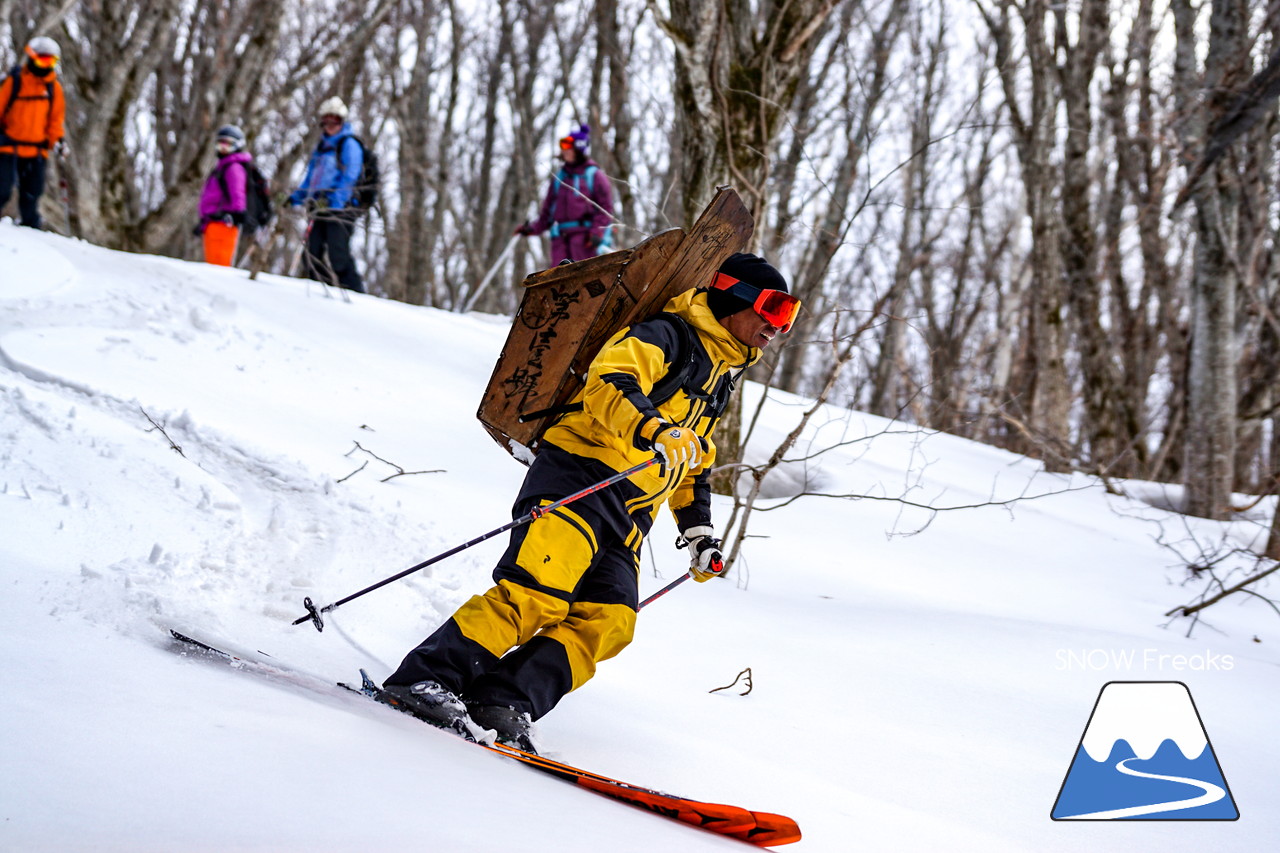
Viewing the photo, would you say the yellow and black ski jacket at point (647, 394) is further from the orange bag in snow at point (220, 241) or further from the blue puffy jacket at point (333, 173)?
the orange bag in snow at point (220, 241)

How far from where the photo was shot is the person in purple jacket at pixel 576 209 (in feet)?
25.7

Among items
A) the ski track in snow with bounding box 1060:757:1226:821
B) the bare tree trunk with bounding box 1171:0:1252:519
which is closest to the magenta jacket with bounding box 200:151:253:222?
the bare tree trunk with bounding box 1171:0:1252:519

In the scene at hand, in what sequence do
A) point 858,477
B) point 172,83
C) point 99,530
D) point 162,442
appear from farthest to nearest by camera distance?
point 172,83, point 858,477, point 162,442, point 99,530

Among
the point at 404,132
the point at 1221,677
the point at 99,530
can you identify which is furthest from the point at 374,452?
the point at 404,132

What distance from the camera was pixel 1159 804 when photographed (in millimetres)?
2631

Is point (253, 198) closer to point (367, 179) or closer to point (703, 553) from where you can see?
point (367, 179)

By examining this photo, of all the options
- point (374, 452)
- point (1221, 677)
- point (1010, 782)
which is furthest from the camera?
point (374, 452)

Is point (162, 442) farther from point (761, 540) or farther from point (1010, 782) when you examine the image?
point (1010, 782)

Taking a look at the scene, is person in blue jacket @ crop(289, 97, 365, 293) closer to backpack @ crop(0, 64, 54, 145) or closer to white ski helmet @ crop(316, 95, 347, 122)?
white ski helmet @ crop(316, 95, 347, 122)

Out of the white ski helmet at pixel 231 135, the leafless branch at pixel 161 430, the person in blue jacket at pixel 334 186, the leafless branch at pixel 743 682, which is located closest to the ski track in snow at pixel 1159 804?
the leafless branch at pixel 743 682

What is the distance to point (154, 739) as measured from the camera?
168 cm

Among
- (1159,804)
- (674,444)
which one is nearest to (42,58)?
(674,444)

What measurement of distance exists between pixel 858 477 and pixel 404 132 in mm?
13726

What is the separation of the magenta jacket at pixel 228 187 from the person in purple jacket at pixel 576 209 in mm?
2673
